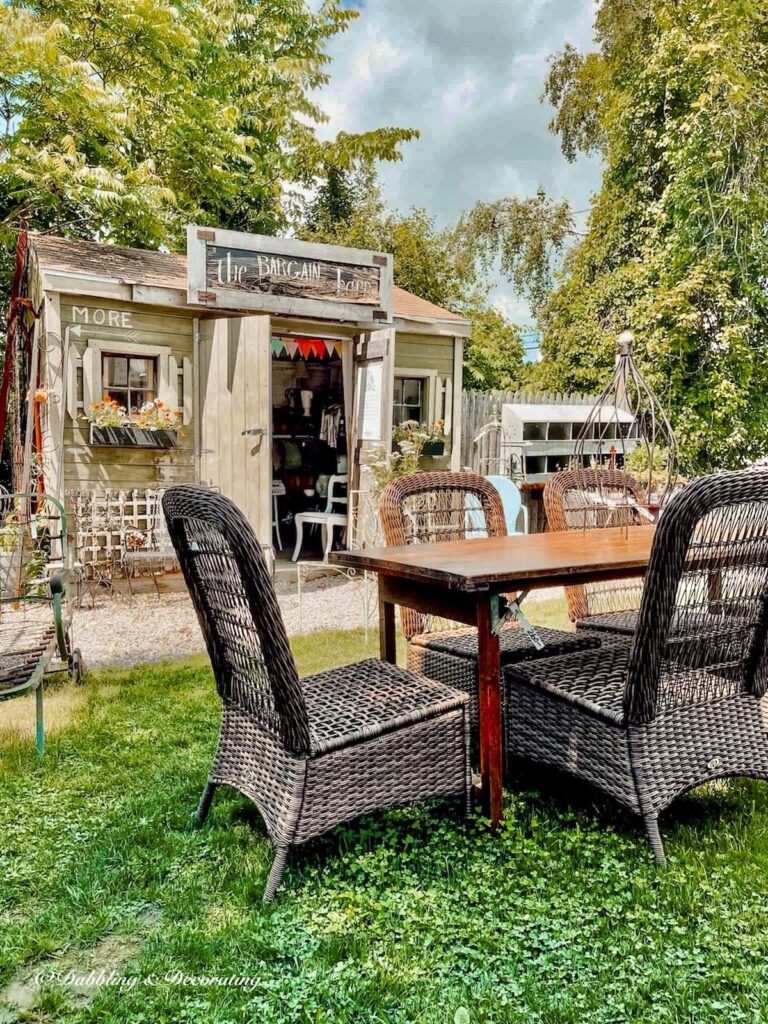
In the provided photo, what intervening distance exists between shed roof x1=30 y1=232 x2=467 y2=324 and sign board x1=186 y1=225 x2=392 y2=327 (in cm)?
37

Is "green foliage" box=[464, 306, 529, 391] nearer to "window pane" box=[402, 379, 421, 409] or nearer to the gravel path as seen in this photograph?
"window pane" box=[402, 379, 421, 409]

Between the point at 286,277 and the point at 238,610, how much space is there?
4.83 meters

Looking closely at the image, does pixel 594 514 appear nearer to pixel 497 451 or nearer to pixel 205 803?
pixel 205 803

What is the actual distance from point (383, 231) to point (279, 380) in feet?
15.8

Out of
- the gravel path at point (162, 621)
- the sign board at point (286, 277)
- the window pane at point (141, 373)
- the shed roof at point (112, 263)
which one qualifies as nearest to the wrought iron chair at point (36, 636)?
the gravel path at point (162, 621)

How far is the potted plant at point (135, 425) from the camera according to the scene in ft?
18.6

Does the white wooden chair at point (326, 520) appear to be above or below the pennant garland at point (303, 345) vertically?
below

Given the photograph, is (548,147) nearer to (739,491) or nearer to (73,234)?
(73,234)

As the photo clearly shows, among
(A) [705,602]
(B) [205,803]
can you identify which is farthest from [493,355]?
(B) [205,803]

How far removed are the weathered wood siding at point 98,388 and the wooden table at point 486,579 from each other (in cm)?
395

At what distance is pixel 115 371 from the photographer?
19.5 feet

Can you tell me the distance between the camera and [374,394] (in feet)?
21.5

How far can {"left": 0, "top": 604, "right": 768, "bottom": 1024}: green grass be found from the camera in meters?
1.44

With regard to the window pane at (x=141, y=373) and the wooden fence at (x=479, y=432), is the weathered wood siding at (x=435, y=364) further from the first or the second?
the window pane at (x=141, y=373)
